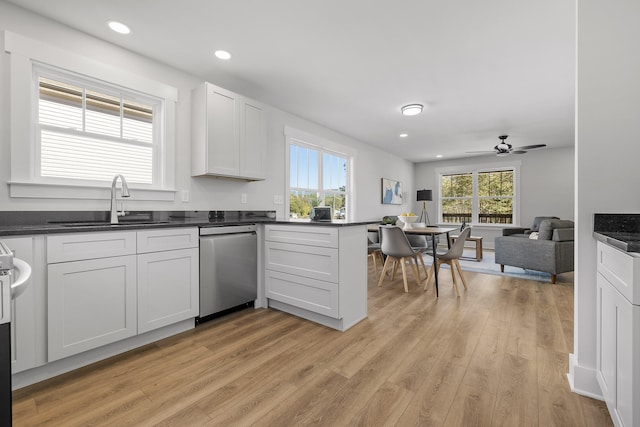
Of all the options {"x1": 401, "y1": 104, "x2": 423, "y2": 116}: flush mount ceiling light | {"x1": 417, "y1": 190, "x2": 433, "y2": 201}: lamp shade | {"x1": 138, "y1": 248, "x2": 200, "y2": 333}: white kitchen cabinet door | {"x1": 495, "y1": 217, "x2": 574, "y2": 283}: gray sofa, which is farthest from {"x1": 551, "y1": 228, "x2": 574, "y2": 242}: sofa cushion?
{"x1": 138, "y1": 248, "x2": 200, "y2": 333}: white kitchen cabinet door

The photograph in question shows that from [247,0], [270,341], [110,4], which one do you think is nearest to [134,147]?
[110,4]

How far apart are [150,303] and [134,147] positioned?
1476 mm

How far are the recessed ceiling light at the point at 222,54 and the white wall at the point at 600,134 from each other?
2562 mm

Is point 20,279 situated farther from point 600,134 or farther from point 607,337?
point 600,134

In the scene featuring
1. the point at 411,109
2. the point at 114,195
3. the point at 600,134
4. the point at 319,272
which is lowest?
the point at 319,272

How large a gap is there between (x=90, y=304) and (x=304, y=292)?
1584mm

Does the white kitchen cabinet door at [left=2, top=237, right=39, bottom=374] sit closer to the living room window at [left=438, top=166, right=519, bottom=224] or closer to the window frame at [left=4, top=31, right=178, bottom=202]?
the window frame at [left=4, top=31, right=178, bottom=202]

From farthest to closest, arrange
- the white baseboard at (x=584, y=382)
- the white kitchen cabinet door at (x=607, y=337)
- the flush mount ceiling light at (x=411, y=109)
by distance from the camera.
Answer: the flush mount ceiling light at (x=411, y=109), the white baseboard at (x=584, y=382), the white kitchen cabinet door at (x=607, y=337)

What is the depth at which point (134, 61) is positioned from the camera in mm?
2596

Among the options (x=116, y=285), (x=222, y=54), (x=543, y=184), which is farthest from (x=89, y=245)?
(x=543, y=184)

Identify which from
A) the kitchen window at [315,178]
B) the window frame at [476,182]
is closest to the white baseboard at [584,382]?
the kitchen window at [315,178]

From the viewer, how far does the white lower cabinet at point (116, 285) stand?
1.75 m

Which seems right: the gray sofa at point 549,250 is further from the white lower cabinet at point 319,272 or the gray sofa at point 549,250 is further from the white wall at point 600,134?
the white lower cabinet at point 319,272

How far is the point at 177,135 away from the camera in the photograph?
9.41ft
